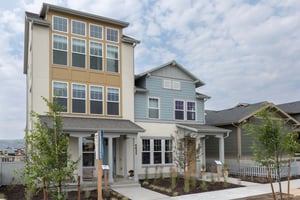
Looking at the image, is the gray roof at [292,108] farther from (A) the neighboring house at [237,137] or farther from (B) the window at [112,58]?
(B) the window at [112,58]

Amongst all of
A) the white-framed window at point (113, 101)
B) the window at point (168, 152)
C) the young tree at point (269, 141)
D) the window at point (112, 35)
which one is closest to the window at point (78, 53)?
the window at point (112, 35)

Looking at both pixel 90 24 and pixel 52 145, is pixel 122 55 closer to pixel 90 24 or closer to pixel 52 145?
pixel 90 24

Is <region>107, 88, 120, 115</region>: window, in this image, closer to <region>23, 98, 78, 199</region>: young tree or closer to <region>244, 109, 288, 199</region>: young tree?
<region>244, 109, 288, 199</region>: young tree

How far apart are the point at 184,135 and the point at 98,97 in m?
6.19

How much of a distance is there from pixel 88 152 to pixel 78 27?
713 centimetres

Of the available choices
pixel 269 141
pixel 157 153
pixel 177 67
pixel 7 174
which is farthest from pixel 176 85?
pixel 7 174

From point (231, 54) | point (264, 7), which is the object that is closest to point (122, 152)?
point (231, 54)

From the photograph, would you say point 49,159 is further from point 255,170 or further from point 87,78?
point 255,170

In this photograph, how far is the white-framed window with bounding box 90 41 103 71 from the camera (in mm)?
17953

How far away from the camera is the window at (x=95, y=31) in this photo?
59.4 feet

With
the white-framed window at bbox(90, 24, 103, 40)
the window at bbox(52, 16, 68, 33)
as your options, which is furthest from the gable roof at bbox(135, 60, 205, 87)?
the window at bbox(52, 16, 68, 33)

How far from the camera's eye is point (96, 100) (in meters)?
17.9

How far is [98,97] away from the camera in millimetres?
17938

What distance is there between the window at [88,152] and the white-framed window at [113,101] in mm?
2079
